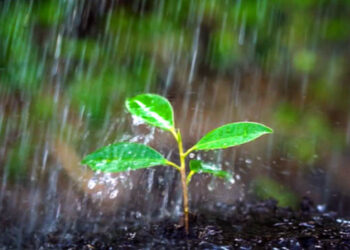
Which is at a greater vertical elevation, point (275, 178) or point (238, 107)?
point (238, 107)

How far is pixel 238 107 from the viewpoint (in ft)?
5.42

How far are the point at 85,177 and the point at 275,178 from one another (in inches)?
23.4

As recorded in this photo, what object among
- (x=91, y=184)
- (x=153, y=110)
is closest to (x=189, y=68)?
(x=91, y=184)

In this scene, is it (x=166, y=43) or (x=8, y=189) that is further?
(x=166, y=43)

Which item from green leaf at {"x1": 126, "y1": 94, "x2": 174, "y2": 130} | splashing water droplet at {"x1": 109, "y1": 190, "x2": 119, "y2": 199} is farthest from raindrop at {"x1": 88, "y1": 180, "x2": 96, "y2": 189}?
green leaf at {"x1": 126, "y1": 94, "x2": 174, "y2": 130}

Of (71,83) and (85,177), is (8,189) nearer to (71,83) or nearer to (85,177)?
(85,177)

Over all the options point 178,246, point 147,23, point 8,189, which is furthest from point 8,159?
point 178,246

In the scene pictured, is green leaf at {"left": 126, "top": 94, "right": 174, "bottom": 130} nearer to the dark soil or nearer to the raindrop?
the dark soil

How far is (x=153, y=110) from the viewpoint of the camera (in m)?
0.67

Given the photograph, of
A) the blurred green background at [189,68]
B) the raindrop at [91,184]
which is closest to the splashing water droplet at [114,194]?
the raindrop at [91,184]

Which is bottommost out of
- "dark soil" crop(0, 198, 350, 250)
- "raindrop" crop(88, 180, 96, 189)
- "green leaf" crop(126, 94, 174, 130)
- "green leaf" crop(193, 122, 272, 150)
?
"raindrop" crop(88, 180, 96, 189)

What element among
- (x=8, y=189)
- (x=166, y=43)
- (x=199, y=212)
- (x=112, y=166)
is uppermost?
(x=166, y=43)

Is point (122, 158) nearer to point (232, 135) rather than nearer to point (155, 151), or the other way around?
point (155, 151)

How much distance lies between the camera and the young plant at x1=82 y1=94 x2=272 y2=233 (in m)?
0.63
